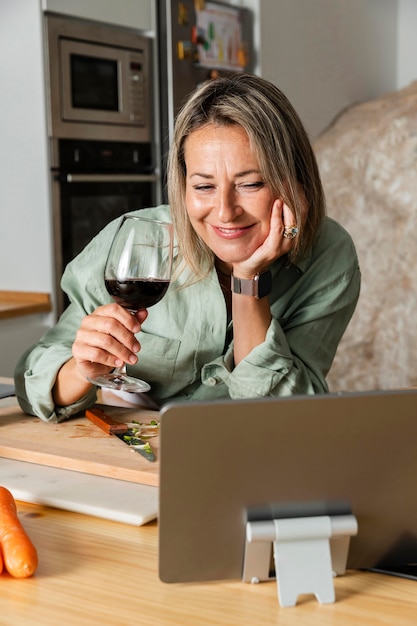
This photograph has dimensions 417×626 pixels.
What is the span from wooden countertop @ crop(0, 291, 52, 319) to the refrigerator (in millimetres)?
718

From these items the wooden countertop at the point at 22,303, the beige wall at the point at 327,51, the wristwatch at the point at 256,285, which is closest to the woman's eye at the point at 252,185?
the wristwatch at the point at 256,285

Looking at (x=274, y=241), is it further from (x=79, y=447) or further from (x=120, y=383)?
(x=79, y=447)

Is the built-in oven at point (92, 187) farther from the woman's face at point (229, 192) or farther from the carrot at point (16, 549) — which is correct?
the carrot at point (16, 549)

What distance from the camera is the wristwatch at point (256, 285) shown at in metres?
1.51

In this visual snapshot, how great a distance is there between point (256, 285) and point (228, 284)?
208 mm

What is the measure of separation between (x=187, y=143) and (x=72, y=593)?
2.99 ft

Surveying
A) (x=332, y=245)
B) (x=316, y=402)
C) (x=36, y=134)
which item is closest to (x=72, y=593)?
(x=316, y=402)

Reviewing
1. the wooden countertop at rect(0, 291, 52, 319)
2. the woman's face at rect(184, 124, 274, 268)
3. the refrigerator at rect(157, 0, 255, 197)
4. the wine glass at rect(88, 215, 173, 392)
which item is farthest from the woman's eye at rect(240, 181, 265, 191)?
the refrigerator at rect(157, 0, 255, 197)

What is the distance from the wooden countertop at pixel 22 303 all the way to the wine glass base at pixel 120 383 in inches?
67.5

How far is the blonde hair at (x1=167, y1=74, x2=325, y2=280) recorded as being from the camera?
148 cm

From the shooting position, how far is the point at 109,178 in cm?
331

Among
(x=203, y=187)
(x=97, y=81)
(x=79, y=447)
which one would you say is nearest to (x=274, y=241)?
(x=203, y=187)

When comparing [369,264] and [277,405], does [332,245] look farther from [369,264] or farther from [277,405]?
[369,264]

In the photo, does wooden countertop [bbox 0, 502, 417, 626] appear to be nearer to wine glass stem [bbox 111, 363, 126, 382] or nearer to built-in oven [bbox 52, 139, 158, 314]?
wine glass stem [bbox 111, 363, 126, 382]
